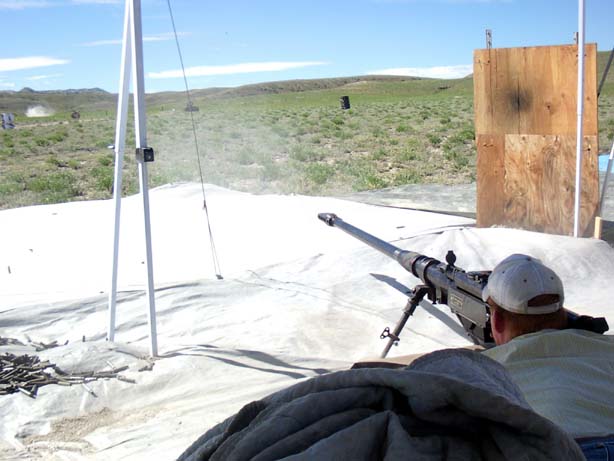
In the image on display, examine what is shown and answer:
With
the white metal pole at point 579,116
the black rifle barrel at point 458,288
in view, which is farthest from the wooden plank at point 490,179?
the black rifle barrel at point 458,288

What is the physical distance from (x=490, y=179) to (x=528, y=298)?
18.1 ft

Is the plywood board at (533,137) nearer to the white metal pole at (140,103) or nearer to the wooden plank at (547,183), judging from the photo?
the wooden plank at (547,183)

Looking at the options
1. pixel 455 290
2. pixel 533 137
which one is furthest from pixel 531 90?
pixel 455 290

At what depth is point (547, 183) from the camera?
6.86 metres

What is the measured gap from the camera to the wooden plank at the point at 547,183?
658cm

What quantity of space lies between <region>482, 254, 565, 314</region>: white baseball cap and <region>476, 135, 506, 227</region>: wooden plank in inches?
210

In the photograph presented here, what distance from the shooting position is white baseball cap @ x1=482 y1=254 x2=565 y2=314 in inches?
77.9

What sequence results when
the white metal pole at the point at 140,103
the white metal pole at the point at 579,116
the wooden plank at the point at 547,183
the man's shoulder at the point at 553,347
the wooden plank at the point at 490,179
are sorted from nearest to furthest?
the man's shoulder at the point at 553,347 < the white metal pole at the point at 140,103 < the white metal pole at the point at 579,116 < the wooden plank at the point at 547,183 < the wooden plank at the point at 490,179

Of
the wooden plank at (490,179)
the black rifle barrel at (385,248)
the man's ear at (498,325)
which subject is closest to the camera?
the man's ear at (498,325)

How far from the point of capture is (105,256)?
296 inches

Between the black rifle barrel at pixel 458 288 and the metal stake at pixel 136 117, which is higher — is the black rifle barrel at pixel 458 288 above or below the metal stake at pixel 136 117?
below

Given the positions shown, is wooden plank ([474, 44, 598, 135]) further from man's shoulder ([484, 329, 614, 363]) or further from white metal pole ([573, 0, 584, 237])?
man's shoulder ([484, 329, 614, 363])

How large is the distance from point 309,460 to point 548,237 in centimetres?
598

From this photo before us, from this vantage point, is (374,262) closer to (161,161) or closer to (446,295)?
(446,295)
